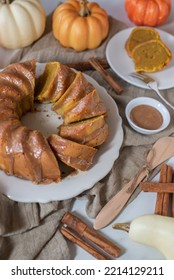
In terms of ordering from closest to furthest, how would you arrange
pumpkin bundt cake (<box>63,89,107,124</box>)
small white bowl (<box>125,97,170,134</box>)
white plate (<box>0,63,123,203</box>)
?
1. white plate (<box>0,63,123,203</box>)
2. pumpkin bundt cake (<box>63,89,107,124</box>)
3. small white bowl (<box>125,97,170,134</box>)

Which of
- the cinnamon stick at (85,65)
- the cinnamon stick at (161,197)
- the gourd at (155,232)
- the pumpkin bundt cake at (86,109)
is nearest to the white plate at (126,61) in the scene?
the cinnamon stick at (85,65)

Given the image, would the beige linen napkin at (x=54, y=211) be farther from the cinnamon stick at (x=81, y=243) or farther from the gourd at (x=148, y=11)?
the gourd at (x=148, y=11)

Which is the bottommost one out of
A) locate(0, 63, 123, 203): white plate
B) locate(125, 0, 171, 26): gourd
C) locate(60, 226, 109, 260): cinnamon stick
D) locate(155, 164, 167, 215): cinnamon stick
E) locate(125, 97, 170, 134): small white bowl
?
locate(60, 226, 109, 260): cinnamon stick

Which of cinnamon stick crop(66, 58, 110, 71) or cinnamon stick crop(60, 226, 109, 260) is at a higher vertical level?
cinnamon stick crop(66, 58, 110, 71)

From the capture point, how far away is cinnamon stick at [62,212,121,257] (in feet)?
4.33

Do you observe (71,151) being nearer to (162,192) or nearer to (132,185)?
(132,185)

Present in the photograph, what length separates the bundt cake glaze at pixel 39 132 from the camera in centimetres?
136

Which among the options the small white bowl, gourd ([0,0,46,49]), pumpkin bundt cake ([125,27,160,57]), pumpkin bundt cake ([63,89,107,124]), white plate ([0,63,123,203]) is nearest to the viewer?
white plate ([0,63,123,203])

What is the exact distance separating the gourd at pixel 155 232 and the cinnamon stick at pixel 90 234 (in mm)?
82

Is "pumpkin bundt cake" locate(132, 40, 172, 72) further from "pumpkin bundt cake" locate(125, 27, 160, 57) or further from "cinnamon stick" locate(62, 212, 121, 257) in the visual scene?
"cinnamon stick" locate(62, 212, 121, 257)

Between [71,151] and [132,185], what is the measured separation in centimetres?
28

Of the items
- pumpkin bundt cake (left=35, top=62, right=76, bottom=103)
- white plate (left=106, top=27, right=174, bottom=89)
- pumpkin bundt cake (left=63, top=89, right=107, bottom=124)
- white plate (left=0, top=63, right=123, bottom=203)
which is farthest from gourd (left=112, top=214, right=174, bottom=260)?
white plate (left=106, top=27, right=174, bottom=89)

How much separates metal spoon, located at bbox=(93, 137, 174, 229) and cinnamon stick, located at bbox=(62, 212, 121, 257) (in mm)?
35

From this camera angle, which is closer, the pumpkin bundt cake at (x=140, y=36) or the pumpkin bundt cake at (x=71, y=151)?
the pumpkin bundt cake at (x=71, y=151)
